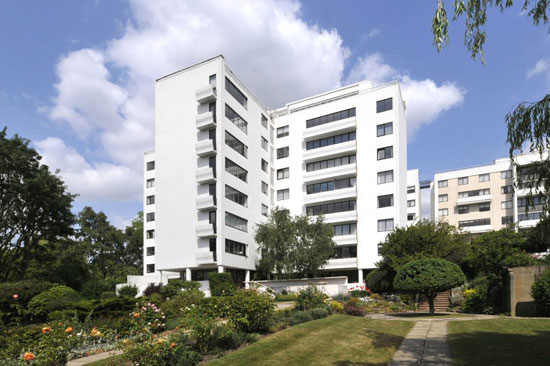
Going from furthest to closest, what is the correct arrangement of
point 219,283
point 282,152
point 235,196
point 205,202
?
point 282,152
point 235,196
point 205,202
point 219,283

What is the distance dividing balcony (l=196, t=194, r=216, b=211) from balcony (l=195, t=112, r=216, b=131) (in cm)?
747

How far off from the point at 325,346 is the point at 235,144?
3783 cm

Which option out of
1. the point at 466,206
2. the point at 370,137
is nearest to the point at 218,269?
the point at 370,137

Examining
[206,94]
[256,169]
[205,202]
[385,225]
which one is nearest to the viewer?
[205,202]

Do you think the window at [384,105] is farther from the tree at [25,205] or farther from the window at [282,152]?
the tree at [25,205]

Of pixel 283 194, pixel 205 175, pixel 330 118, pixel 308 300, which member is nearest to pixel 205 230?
pixel 205 175

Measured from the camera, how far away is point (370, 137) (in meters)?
51.8

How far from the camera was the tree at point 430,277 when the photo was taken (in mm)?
21391

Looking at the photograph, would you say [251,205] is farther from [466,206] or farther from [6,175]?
[466,206]

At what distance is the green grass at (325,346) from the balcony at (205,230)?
1108 inches

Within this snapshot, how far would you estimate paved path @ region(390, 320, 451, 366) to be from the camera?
10555mm

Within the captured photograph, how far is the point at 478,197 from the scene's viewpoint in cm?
7862

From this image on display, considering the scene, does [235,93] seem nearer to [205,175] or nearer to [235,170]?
[235,170]

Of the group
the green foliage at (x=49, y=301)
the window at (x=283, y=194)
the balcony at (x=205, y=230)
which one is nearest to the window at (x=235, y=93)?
the window at (x=283, y=194)
